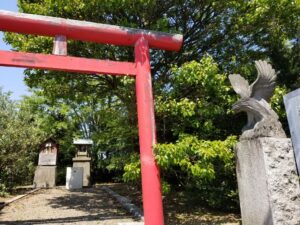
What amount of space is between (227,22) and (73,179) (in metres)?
10.8

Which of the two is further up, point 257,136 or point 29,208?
point 257,136

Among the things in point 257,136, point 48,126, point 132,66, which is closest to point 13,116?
point 48,126

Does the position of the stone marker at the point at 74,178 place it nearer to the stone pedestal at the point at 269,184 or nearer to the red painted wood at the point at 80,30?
the red painted wood at the point at 80,30

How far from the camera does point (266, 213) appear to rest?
366 centimetres

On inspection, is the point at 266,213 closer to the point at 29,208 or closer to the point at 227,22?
the point at 227,22

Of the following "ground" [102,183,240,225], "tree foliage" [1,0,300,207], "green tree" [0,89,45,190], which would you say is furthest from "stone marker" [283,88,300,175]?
"green tree" [0,89,45,190]

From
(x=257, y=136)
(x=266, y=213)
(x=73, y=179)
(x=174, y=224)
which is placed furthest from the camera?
(x=73, y=179)

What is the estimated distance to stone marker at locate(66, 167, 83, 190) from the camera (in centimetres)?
1444

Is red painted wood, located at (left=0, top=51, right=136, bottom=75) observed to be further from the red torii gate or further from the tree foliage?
the tree foliage

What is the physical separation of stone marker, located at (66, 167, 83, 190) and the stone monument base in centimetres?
177

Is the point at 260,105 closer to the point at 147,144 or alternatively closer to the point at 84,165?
the point at 147,144

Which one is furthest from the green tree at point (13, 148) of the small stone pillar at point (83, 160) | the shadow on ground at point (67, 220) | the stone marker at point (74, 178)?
the shadow on ground at point (67, 220)

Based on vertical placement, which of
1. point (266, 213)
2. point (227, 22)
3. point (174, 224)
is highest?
point (227, 22)

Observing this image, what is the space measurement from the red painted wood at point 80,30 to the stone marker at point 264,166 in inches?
98.3
